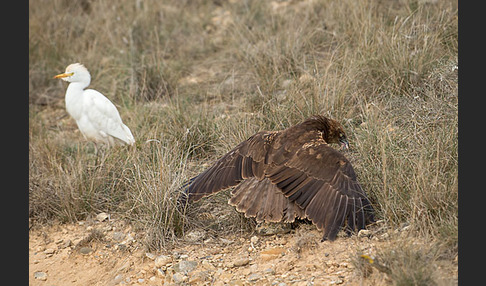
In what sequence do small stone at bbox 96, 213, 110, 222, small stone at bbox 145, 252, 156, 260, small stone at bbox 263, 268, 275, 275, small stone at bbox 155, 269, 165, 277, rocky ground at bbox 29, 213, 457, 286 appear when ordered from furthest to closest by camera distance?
1. small stone at bbox 96, 213, 110, 222
2. small stone at bbox 145, 252, 156, 260
3. small stone at bbox 155, 269, 165, 277
4. small stone at bbox 263, 268, 275, 275
5. rocky ground at bbox 29, 213, 457, 286

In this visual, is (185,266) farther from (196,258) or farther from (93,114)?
(93,114)

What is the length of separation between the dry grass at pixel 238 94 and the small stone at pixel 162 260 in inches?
6.1

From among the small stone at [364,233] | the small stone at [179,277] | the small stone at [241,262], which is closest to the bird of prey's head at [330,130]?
the small stone at [364,233]

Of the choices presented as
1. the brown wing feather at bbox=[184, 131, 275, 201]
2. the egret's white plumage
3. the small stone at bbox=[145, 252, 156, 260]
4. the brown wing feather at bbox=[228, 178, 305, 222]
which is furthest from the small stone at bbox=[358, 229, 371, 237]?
the egret's white plumage

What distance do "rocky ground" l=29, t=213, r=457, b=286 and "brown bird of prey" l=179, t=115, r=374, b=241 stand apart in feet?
0.62

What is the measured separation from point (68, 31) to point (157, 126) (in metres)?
3.92

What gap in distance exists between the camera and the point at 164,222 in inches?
196

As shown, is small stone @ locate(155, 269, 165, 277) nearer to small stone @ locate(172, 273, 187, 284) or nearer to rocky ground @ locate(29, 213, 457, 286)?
rocky ground @ locate(29, 213, 457, 286)

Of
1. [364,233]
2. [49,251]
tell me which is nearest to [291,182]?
[364,233]

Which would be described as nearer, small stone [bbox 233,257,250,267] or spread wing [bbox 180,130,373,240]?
spread wing [bbox 180,130,373,240]

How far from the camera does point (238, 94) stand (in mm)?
7055

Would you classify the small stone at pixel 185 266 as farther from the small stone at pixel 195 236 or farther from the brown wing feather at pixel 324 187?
the brown wing feather at pixel 324 187

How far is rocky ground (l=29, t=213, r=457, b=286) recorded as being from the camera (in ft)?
14.1

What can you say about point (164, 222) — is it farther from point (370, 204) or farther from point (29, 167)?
point (29, 167)
